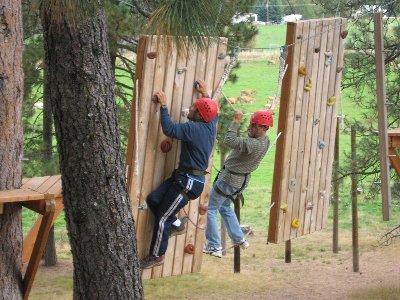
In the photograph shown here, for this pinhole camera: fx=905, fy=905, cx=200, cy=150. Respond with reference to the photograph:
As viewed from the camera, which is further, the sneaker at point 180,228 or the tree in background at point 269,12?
the tree in background at point 269,12

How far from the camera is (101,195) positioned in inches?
226

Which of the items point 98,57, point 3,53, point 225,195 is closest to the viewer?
point 98,57

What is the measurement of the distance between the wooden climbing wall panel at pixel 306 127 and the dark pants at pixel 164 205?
3.82 ft

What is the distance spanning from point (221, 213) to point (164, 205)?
125 cm

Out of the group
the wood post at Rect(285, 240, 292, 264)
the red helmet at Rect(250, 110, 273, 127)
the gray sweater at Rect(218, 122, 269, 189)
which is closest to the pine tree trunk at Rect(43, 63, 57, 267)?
the wood post at Rect(285, 240, 292, 264)

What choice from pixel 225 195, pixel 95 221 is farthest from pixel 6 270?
pixel 225 195

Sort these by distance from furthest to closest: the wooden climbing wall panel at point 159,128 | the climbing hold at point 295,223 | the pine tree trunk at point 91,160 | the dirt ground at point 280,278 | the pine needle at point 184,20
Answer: the dirt ground at point 280,278
the climbing hold at point 295,223
the wooden climbing wall panel at point 159,128
the pine tree trunk at point 91,160
the pine needle at point 184,20

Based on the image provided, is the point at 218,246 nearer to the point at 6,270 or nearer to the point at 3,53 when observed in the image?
the point at 6,270

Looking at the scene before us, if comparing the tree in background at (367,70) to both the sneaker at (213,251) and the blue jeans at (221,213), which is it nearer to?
the blue jeans at (221,213)

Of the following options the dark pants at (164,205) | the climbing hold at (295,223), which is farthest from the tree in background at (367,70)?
the dark pants at (164,205)

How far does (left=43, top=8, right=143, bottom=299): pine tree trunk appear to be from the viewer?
5629mm

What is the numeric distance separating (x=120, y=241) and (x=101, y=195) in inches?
13.5

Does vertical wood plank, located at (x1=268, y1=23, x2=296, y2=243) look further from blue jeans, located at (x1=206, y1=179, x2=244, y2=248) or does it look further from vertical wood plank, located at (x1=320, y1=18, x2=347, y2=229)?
vertical wood plank, located at (x1=320, y1=18, x2=347, y2=229)

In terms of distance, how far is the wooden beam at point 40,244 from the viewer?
6.05 m
